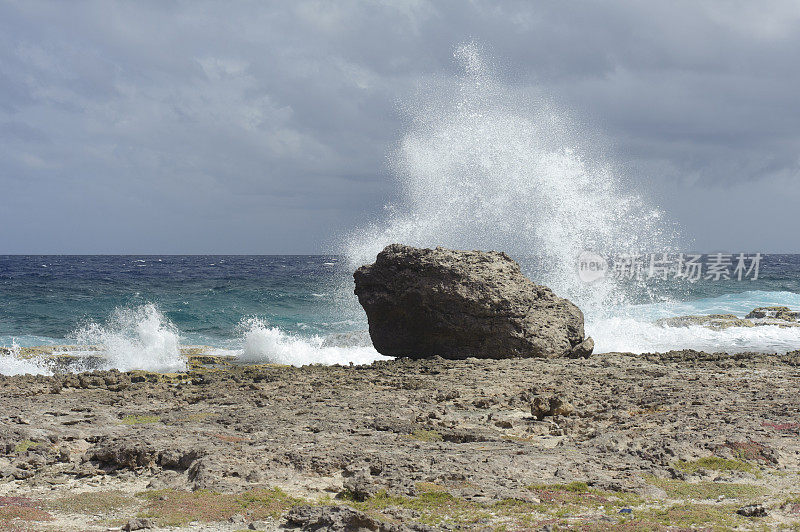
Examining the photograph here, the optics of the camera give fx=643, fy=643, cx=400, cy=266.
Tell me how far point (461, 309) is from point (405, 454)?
807 centimetres

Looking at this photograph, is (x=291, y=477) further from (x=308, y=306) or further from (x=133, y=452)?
(x=308, y=306)

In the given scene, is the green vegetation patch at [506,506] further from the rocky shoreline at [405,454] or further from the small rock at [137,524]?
the small rock at [137,524]

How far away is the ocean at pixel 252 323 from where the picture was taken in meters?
→ 17.7

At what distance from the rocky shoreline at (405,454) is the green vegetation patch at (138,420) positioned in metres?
0.08

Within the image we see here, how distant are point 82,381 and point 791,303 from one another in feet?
117

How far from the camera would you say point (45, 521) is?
4.92 m

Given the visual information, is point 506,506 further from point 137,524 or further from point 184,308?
point 184,308

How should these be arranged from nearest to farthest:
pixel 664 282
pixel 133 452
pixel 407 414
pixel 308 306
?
1. pixel 133 452
2. pixel 407 414
3. pixel 308 306
4. pixel 664 282

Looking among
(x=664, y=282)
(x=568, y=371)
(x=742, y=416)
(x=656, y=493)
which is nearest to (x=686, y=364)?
(x=568, y=371)

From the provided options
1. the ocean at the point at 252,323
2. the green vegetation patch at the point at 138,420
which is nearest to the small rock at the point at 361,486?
the green vegetation patch at the point at 138,420

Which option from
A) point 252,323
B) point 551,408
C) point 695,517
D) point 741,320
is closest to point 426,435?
point 551,408

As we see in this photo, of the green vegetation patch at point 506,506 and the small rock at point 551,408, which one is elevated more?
the small rock at point 551,408

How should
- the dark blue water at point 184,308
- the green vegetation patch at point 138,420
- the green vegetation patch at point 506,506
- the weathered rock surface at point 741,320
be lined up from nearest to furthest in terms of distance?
the green vegetation patch at point 506,506 < the green vegetation patch at point 138,420 < the weathered rock surface at point 741,320 < the dark blue water at point 184,308

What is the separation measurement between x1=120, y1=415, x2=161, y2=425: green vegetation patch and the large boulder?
7239mm
